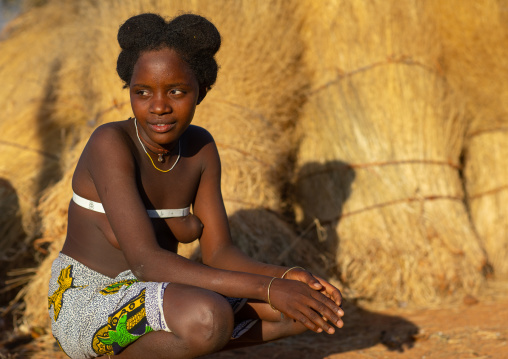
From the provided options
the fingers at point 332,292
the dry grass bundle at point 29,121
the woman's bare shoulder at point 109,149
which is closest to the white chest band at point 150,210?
A: the woman's bare shoulder at point 109,149

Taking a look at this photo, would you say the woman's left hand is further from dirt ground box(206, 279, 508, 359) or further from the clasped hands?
dirt ground box(206, 279, 508, 359)

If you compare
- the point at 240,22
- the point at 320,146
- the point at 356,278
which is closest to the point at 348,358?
the point at 356,278

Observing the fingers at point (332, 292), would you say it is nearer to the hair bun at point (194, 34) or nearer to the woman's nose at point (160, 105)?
the woman's nose at point (160, 105)

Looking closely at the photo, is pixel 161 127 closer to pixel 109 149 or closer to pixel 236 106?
pixel 109 149

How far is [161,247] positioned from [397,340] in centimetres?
127

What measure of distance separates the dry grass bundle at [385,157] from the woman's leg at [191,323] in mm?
1631

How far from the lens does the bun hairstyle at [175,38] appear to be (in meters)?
1.78

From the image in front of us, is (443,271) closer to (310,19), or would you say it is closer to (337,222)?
(337,222)

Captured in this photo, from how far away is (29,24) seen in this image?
15.0 ft

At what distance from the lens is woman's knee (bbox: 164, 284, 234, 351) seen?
1.54 meters

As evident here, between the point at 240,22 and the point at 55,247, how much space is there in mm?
1610

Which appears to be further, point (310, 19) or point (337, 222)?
point (310, 19)

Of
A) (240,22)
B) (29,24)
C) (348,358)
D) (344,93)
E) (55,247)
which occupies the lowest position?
(348,358)

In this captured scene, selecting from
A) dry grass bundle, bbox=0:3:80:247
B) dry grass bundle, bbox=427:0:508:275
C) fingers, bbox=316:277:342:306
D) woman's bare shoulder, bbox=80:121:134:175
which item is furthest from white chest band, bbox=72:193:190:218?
dry grass bundle, bbox=427:0:508:275
